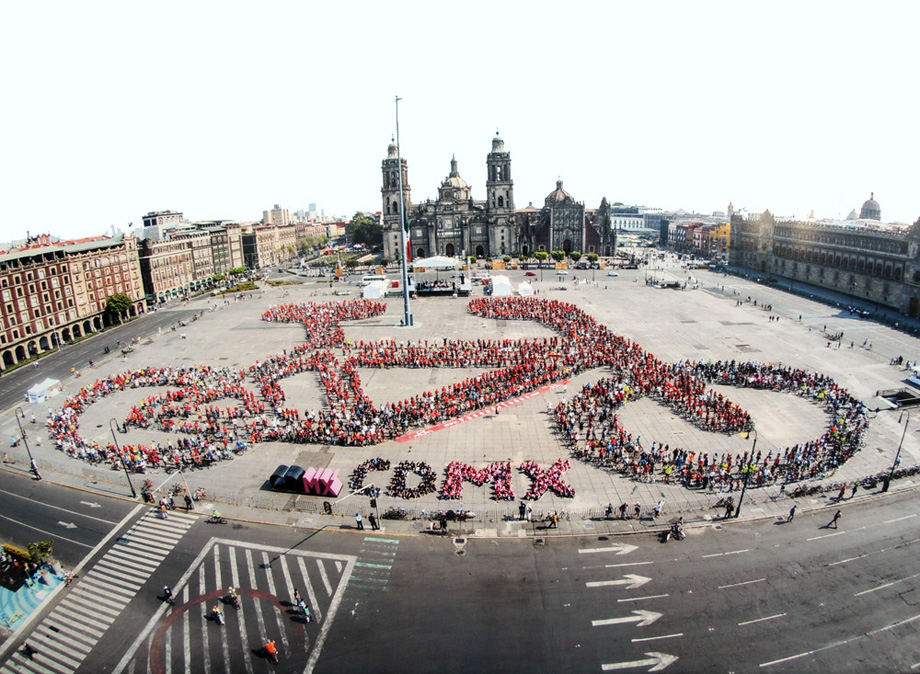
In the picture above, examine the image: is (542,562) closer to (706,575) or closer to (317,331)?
(706,575)

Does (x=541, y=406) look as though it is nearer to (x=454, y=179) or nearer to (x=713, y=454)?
(x=713, y=454)

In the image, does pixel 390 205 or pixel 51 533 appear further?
pixel 390 205

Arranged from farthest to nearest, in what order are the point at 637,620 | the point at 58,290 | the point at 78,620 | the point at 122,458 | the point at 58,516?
1. the point at 58,290
2. the point at 122,458
3. the point at 58,516
4. the point at 78,620
5. the point at 637,620

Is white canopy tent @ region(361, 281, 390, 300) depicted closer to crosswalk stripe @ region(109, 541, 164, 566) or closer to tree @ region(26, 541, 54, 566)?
crosswalk stripe @ region(109, 541, 164, 566)

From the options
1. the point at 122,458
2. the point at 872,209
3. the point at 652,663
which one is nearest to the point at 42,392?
the point at 122,458

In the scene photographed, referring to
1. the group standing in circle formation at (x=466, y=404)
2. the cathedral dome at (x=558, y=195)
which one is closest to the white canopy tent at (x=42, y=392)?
the group standing in circle formation at (x=466, y=404)

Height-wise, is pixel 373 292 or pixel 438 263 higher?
pixel 438 263

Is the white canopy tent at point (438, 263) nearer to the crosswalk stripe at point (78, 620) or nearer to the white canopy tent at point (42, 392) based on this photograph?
the white canopy tent at point (42, 392)

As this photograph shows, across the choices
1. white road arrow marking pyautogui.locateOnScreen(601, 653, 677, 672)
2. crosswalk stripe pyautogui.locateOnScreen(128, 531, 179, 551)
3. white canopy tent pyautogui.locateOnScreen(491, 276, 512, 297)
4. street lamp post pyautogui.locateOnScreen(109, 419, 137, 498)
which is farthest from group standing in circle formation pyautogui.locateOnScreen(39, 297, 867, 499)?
white canopy tent pyautogui.locateOnScreen(491, 276, 512, 297)

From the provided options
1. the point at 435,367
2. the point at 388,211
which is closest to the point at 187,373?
the point at 435,367

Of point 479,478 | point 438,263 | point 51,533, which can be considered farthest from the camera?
point 438,263
